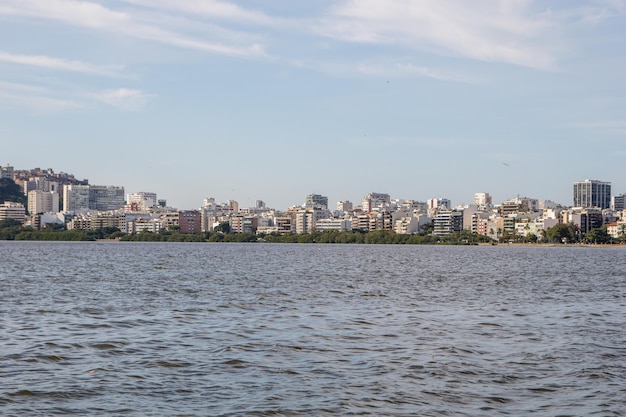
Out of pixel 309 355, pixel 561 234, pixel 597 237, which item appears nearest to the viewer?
pixel 309 355

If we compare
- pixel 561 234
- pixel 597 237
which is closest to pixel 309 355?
pixel 561 234

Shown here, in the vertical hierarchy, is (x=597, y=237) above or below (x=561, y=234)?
below

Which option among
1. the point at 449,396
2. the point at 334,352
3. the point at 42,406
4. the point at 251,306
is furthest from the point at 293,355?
the point at 251,306

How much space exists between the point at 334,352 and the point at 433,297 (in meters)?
15.9

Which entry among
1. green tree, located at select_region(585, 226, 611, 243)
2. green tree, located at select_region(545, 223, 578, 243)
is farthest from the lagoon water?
green tree, located at select_region(585, 226, 611, 243)

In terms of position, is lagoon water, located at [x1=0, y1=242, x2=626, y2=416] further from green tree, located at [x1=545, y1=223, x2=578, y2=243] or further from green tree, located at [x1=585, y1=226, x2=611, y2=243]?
green tree, located at [x1=585, y1=226, x2=611, y2=243]

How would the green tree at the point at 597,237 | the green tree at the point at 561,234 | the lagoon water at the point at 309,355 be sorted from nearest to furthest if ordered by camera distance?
the lagoon water at the point at 309,355, the green tree at the point at 597,237, the green tree at the point at 561,234

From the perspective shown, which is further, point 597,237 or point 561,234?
point 561,234

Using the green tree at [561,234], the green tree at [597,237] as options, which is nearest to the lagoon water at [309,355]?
the green tree at [561,234]

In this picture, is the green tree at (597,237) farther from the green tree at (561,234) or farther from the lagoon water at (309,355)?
the lagoon water at (309,355)

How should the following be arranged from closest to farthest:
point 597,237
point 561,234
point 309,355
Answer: point 309,355, point 597,237, point 561,234

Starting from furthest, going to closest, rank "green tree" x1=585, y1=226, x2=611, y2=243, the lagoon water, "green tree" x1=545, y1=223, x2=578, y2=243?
"green tree" x1=545, y1=223, x2=578, y2=243
"green tree" x1=585, y1=226, x2=611, y2=243
the lagoon water

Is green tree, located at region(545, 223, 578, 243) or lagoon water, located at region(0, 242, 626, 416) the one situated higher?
green tree, located at region(545, 223, 578, 243)

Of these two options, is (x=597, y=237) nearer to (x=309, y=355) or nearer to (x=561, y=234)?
(x=561, y=234)
